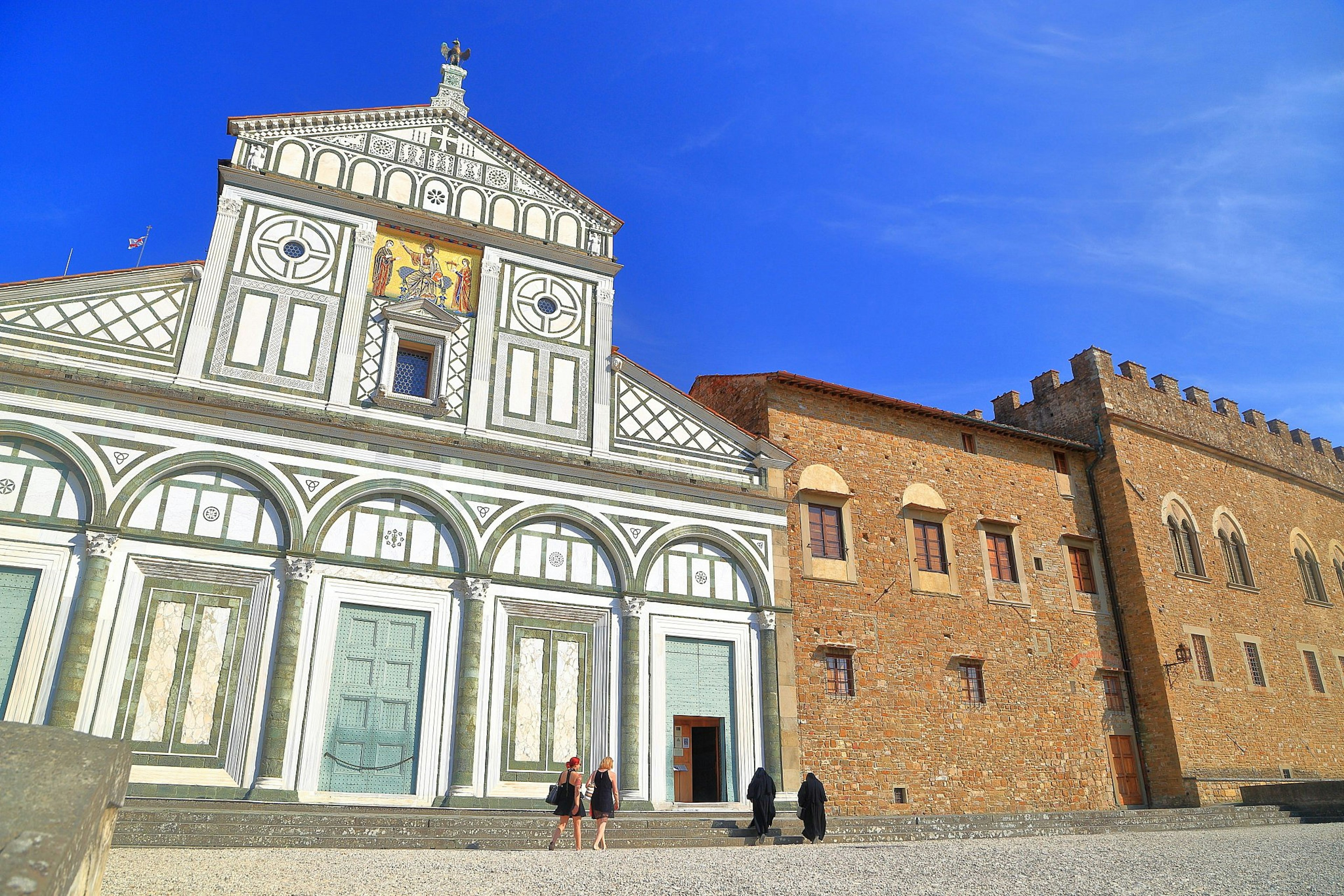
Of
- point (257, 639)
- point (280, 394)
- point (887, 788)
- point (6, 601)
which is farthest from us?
point (887, 788)

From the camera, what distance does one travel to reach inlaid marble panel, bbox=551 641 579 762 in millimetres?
15102

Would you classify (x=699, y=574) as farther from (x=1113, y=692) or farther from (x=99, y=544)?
(x=1113, y=692)

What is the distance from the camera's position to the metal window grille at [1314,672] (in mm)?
25562

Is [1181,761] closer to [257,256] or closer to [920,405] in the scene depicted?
[920,405]

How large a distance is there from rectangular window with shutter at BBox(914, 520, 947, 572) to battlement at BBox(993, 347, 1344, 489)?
23.5 feet

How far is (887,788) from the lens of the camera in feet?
58.5

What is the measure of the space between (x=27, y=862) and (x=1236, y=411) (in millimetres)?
33023

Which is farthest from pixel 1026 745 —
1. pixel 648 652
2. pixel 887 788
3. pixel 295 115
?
pixel 295 115

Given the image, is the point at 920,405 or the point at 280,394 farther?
the point at 920,405

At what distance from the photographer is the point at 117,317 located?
1459cm

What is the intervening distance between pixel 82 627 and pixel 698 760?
417 inches

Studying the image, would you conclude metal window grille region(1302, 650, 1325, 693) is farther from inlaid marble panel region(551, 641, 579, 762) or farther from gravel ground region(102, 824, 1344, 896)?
inlaid marble panel region(551, 641, 579, 762)

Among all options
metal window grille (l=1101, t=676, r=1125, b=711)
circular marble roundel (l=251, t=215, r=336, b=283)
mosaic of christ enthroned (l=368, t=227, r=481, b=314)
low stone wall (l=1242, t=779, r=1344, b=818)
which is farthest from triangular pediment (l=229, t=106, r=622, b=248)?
low stone wall (l=1242, t=779, r=1344, b=818)

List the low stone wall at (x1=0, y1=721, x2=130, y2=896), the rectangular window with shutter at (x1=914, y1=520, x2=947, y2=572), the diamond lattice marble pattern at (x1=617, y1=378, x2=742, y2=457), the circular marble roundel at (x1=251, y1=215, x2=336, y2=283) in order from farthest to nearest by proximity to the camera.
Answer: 1. the rectangular window with shutter at (x1=914, y1=520, x2=947, y2=572)
2. the diamond lattice marble pattern at (x1=617, y1=378, x2=742, y2=457)
3. the circular marble roundel at (x1=251, y1=215, x2=336, y2=283)
4. the low stone wall at (x1=0, y1=721, x2=130, y2=896)
